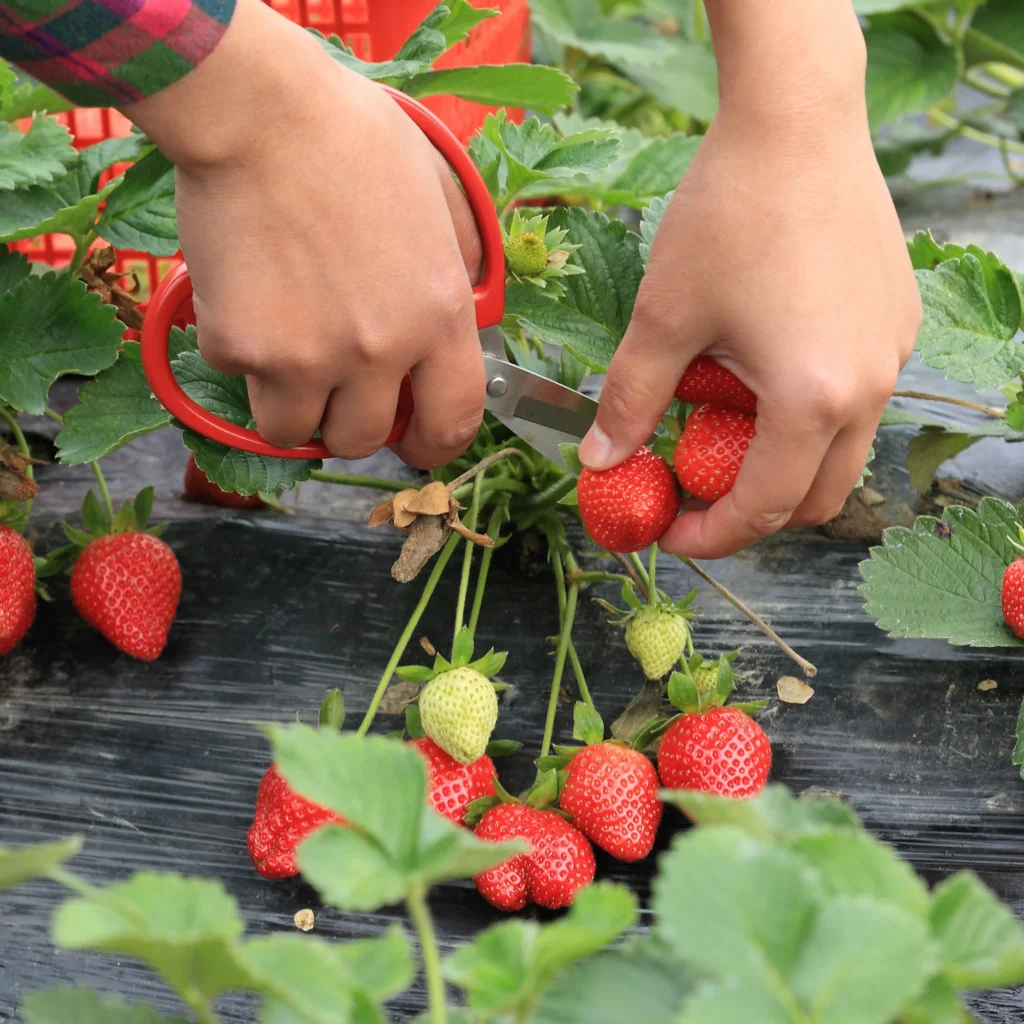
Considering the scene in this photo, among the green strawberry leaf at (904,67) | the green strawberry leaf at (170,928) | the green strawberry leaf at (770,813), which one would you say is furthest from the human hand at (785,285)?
the green strawberry leaf at (904,67)

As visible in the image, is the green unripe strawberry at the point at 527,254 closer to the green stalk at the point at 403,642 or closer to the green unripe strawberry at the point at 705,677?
the green stalk at the point at 403,642

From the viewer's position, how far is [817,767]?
82cm

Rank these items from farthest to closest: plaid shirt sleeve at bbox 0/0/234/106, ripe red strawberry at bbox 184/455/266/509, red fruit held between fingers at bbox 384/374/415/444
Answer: ripe red strawberry at bbox 184/455/266/509 → red fruit held between fingers at bbox 384/374/415/444 → plaid shirt sleeve at bbox 0/0/234/106

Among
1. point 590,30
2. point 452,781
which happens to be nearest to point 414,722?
point 452,781

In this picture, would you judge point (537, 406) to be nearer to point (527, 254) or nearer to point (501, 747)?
point (527, 254)

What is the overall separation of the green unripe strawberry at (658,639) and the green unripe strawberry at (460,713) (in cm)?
13

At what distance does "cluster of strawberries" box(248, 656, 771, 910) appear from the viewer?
2.34 feet

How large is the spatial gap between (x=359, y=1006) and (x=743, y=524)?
18.0 inches

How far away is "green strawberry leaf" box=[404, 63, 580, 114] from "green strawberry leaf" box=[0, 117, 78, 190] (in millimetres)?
298

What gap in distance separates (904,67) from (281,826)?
1487 millimetres

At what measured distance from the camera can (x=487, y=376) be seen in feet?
2.57

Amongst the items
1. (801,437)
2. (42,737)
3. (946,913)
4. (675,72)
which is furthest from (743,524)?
(675,72)

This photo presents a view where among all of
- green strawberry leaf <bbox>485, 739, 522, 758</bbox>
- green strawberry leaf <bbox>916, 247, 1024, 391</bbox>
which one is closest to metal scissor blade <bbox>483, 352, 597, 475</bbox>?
green strawberry leaf <bbox>485, 739, 522, 758</bbox>

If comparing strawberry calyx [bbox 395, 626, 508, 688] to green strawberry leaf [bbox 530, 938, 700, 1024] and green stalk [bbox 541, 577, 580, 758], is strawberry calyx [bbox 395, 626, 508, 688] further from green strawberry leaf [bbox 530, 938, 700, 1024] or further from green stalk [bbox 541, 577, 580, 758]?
green strawberry leaf [bbox 530, 938, 700, 1024]
